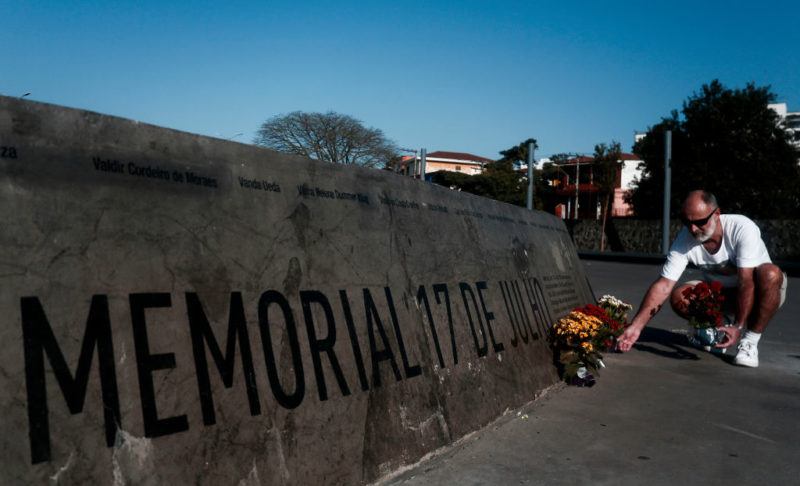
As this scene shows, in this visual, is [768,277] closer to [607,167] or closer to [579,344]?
[579,344]

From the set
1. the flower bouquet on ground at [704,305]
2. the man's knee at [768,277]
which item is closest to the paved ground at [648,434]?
the flower bouquet on ground at [704,305]

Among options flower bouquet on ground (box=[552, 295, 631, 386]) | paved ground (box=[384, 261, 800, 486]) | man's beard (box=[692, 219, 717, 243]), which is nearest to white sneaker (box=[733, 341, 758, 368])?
paved ground (box=[384, 261, 800, 486])

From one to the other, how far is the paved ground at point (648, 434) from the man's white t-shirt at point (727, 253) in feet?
2.99

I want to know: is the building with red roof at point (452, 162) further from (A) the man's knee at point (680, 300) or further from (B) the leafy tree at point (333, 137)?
(A) the man's knee at point (680, 300)

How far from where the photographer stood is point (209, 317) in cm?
246

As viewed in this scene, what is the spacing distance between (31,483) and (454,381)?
2214mm

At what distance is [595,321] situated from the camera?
5047mm

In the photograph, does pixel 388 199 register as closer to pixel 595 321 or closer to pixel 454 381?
pixel 454 381

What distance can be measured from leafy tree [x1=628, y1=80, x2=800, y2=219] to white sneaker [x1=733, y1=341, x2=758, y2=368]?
33.6 meters

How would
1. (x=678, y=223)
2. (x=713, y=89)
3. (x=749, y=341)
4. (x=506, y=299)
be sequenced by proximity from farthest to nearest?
(x=713, y=89) < (x=678, y=223) < (x=749, y=341) < (x=506, y=299)

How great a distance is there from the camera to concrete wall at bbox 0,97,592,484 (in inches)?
78.7

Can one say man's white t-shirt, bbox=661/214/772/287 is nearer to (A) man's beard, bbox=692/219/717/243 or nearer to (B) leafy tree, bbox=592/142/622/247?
(A) man's beard, bbox=692/219/717/243

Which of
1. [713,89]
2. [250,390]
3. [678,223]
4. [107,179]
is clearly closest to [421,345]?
Answer: [250,390]

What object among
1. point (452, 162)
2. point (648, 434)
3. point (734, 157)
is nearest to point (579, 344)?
point (648, 434)
